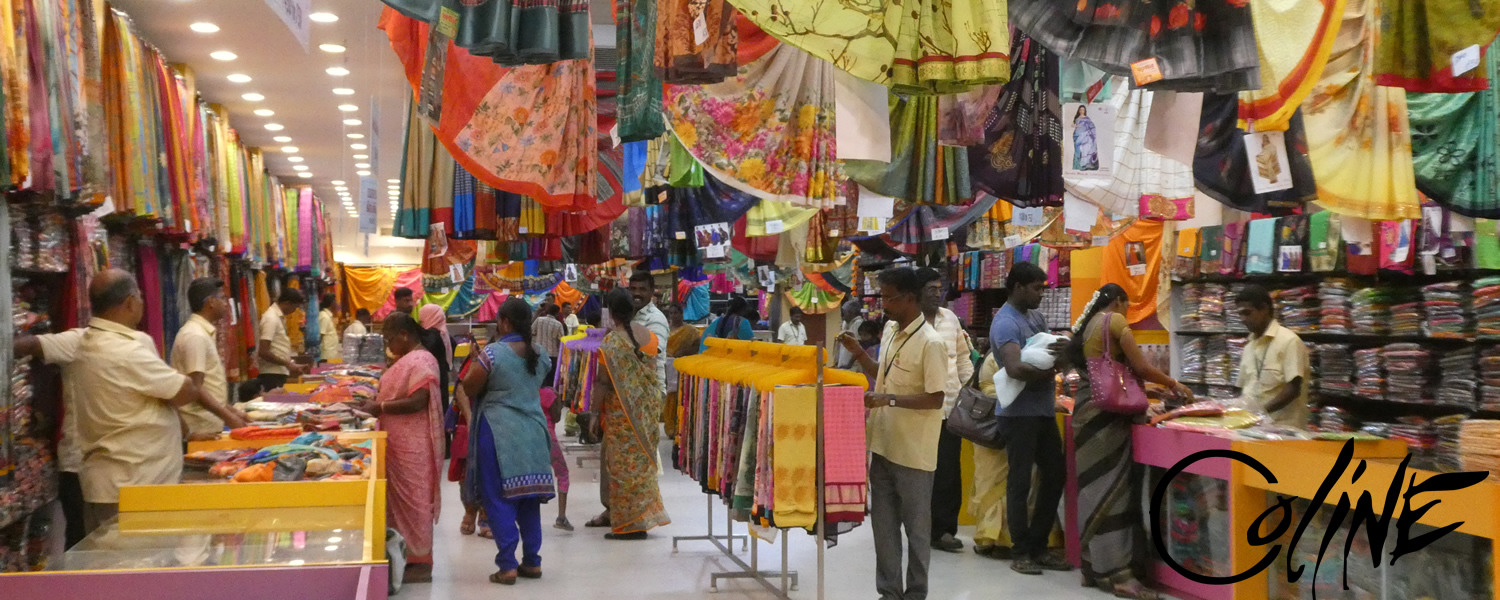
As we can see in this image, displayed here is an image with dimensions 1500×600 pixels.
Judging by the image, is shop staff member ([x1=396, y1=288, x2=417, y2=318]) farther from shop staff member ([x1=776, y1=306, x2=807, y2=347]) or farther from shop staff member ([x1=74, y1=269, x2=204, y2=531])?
shop staff member ([x1=74, y1=269, x2=204, y2=531])

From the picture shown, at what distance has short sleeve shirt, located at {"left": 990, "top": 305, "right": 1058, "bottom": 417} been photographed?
6258 millimetres

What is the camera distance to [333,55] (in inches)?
309

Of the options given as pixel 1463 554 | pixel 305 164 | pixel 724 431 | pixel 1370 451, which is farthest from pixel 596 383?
pixel 305 164

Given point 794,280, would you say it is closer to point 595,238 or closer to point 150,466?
point 595,238

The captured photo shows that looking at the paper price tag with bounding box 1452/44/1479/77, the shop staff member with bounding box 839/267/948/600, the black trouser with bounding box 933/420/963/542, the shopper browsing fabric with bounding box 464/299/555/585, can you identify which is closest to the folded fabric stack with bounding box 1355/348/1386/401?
the black trouser with bounding box 933/420/963/542

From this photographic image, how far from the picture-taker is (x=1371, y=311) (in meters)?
7.10

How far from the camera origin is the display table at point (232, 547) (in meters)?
2.34

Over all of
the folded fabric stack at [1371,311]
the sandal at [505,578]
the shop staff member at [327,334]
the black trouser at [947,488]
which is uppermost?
the folded fabric stack at [1371,311]

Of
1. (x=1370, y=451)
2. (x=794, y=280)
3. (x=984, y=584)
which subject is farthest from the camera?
(x=794, y=280)

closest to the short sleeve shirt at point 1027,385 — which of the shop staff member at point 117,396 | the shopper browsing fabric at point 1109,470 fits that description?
the shopper browsing fabric at point 1109,470

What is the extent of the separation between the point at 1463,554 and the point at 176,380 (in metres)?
4.70

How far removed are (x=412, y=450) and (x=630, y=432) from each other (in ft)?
5.16

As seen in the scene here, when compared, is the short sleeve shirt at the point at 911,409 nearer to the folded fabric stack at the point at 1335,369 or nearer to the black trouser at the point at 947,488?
the black trouser at the point at 947,488
